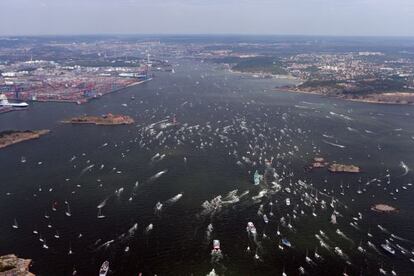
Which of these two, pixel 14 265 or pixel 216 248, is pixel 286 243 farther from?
pixel 14 265

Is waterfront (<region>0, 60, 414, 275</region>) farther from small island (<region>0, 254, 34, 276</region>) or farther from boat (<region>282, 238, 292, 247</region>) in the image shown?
small island (<region>0, 254, 34, 276</region>)

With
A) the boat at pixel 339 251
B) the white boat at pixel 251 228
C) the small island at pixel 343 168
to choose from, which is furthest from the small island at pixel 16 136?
the boat at pixel 339 251

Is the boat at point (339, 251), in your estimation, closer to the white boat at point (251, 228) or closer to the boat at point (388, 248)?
the boat at point (388, 248)

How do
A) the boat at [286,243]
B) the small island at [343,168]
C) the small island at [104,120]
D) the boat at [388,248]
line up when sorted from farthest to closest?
the small island at [104,120] → the small island at [343,168] → the boat at [286,243] → the boat at [388,248]

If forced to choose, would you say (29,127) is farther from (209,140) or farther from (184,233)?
(184,233)

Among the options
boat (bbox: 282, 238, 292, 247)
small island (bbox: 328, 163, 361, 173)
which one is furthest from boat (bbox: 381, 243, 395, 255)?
small island (bbox: 328, 163, 361, 173)

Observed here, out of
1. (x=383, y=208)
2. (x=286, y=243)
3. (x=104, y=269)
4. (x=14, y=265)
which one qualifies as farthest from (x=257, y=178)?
(x=14, y=265)
